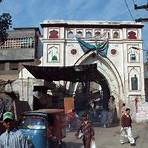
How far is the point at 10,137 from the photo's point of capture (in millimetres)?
6523

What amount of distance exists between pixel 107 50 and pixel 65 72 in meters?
7.87

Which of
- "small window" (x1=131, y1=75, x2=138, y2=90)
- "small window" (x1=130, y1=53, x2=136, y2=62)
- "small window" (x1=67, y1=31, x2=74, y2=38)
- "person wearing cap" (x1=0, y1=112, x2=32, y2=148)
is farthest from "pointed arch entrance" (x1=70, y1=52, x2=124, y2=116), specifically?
"person wearing cap" (x1=0, y1=112, x2=32, y2=148)

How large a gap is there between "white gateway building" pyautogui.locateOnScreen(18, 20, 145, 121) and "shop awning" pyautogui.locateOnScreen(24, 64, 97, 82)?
16.0 ft

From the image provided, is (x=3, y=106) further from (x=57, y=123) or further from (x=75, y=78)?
(x=75, y=78)

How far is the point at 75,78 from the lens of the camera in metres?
29.1

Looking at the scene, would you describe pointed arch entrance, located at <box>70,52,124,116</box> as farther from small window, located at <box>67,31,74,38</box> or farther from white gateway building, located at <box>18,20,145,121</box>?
small window, located at <box>67,31,74,38</box>

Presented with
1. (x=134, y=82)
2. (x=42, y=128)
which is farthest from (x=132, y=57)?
(x=42, y=128)

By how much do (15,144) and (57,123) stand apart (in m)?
10.1

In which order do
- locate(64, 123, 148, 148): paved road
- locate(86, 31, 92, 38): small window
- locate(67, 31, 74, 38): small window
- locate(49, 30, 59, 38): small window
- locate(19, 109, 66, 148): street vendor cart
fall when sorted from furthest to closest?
locate(86, 31, 92, 38): small window < locate(67, 31, 74, 38): small window < locate(49, 30, 59, 38): small window < locate(64, 123, 148, 148): paved road < locate(19, 109, 66, 148): street vendor cart

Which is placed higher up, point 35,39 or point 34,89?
point 35,39

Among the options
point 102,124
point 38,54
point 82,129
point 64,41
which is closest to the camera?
point 82,129

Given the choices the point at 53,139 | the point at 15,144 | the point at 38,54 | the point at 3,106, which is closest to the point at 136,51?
the point at 38,54

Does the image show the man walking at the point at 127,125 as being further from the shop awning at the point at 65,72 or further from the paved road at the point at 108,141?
the shop awning at the point at 65,72

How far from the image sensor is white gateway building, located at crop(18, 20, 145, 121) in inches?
1352
